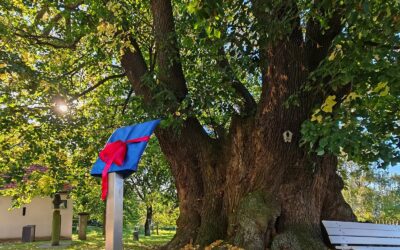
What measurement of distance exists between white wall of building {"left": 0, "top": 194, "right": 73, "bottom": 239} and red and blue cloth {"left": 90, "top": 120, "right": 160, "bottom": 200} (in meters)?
20.0

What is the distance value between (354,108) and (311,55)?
2065mm

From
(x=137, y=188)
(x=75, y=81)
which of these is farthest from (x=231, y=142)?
(x=137, y=188)

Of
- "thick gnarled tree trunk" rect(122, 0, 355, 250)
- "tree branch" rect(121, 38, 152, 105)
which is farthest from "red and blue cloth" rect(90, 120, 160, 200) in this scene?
"tree branch" rect(121, 38, 152, 105)

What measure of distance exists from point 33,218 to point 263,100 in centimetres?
2013

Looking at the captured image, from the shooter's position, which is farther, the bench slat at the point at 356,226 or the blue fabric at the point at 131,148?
the bench slat at the point at 356,226

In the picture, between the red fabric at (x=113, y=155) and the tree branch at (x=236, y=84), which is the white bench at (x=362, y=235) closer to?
the tree branch at (x=236, y=84)

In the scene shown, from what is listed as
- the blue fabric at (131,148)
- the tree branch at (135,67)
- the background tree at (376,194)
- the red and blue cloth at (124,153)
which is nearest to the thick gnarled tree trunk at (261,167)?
the tree branch at (135,67)

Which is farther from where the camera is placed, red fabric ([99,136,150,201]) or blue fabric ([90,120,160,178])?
red fabric ([99,136,150,201])

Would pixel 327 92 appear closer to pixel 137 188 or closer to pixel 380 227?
pixel 380 227

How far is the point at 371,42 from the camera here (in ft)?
19.9

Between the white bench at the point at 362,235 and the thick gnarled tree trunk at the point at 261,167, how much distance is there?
1.05 ft

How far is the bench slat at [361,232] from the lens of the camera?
738 centimetres

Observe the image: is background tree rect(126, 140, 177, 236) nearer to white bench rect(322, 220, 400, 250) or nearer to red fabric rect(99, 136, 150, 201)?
white bench rect(322, 220, 400, 250)

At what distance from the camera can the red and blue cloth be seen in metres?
4.62
